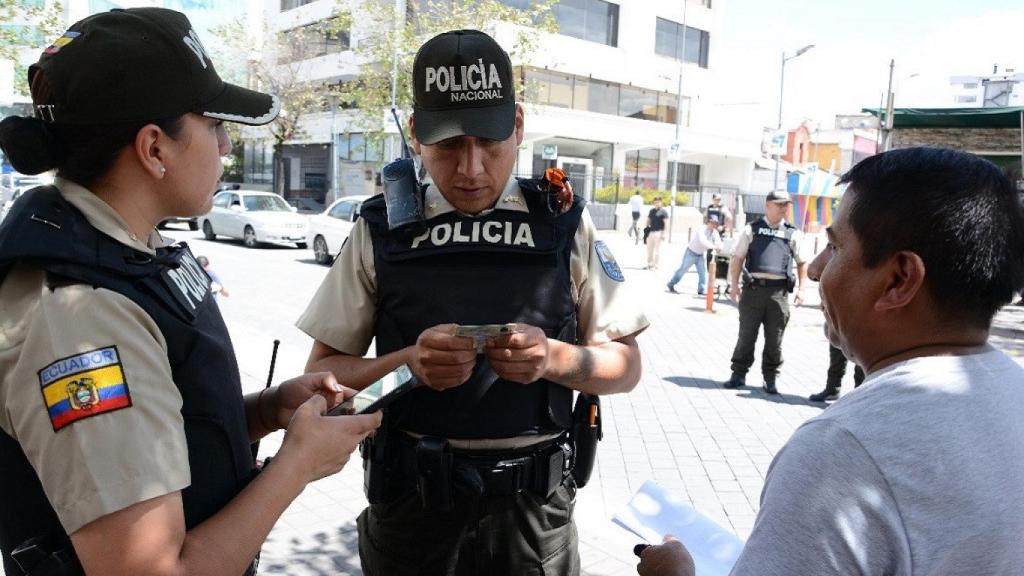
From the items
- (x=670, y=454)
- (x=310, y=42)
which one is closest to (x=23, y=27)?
(x=310, y=42)

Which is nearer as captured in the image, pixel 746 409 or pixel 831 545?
pixel 831 545

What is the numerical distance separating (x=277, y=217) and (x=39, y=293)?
1835cm

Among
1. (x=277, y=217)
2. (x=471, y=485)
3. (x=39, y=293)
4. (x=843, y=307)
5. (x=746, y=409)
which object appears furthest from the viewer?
(x=277, y=217)

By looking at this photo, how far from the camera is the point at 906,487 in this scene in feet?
3.33

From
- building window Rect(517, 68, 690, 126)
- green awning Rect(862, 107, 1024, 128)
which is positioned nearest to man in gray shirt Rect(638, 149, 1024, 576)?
green awning Rect(862, 107, 1024, 128)

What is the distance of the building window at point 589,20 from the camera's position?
1327 inches

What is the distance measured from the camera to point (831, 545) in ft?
3.41

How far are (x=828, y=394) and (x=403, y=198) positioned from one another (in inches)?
232

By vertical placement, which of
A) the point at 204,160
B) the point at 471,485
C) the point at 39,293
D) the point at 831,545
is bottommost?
the point at 471,485

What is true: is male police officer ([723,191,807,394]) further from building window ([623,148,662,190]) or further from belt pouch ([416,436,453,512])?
building window ([623,148,662,190])

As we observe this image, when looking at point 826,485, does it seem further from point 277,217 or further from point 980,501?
point 277,217

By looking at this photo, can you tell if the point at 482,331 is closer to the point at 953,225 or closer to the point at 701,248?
the point at 953,225

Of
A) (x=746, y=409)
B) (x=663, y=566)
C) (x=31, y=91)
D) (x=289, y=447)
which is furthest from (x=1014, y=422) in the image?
(x=746, y=409)

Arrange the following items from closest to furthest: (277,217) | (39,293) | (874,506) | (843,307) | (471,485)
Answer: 1. (874,506)
2. (39,293)
3. (843,307)
4. (471,485)
5. (277,217)
